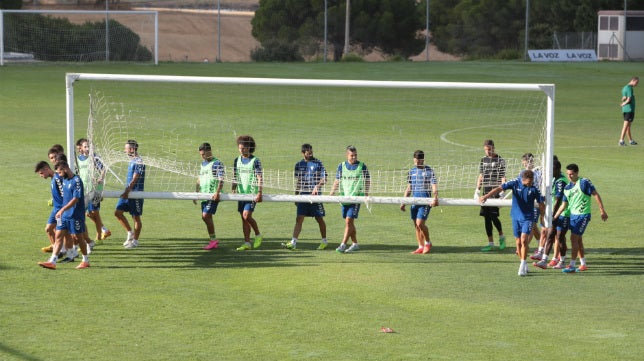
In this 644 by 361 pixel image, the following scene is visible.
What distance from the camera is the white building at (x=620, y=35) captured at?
62156mm

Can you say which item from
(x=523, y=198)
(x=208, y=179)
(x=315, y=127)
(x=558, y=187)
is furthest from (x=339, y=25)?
(x=523, y=198)

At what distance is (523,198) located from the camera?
49.0 ft

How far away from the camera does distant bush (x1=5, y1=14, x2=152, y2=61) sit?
53.5 meters

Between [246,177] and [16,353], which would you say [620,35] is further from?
[16,353]

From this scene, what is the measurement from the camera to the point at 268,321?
12.4 meters

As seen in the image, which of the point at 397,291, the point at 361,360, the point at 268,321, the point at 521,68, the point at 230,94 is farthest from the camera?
the point at 521,68

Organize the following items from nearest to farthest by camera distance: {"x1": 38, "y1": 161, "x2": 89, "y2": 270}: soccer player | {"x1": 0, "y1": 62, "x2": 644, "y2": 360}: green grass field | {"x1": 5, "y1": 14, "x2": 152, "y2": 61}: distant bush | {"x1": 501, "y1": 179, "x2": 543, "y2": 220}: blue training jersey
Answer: {"x1": 0, "y1": 62, "x2": 644, "y2": 360}: green grass field, {"x1": 38, "y1": 161, "x2": 89, "y2": 270}: soccer player, {"x1": 501, "y1": 179, "x2": 543, "y2": 220}: blue training jersey, {"x1": 5, "y1": 14, "x2": 152, "y2": 61}: distant bush

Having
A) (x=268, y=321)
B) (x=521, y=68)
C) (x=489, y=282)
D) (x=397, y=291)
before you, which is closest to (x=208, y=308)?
(x=268, y=321)

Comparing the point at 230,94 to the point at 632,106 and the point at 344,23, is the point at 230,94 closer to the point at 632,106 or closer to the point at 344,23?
the point at 632,106

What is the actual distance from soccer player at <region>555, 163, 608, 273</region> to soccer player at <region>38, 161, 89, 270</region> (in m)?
6.94

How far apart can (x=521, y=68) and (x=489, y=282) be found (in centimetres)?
4238

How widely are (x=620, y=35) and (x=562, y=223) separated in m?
50.2

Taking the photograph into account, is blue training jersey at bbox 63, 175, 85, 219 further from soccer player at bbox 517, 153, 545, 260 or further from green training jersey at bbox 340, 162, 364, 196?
soccer player at bbox 517, 153, 545, 260

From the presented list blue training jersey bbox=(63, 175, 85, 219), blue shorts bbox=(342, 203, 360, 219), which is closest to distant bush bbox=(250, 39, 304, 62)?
blue shorts bbox=(342, 203, 360, 219)
